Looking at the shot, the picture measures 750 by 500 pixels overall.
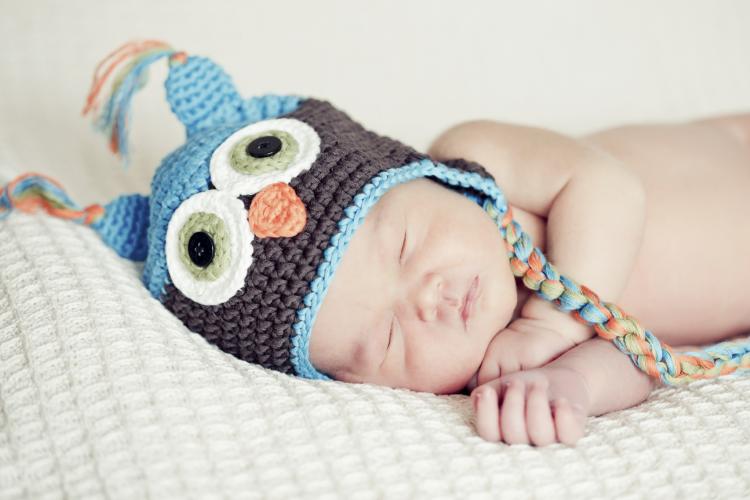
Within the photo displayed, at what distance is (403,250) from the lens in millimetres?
1159

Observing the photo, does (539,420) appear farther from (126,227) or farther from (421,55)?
(421,55)

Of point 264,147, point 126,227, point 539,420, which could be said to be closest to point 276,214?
point 264,147

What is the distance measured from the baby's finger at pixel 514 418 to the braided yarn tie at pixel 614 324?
0.72 ft

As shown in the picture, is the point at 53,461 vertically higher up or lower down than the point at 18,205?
lower down

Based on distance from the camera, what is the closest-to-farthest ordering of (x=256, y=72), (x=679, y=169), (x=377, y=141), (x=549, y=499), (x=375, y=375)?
(x=549, y=499) → (x=375, y=375) → (x=377, y=141) → (x=679, y=169) → (x=256, y=72)

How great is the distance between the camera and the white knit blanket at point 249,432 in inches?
33.0

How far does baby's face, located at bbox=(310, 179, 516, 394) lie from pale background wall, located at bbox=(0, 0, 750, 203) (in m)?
0.66

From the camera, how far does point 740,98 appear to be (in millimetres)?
1849

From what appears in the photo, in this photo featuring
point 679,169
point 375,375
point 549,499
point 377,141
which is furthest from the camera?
point 679,169

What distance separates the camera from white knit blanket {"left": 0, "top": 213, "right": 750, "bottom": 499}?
2.75 ft

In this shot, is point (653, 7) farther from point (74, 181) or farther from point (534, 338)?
point (74, 181)

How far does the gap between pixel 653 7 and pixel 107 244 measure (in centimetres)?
138

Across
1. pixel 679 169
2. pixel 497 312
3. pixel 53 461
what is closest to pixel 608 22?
pixel 679 169

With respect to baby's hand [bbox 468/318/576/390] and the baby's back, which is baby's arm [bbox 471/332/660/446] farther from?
the baby's back
